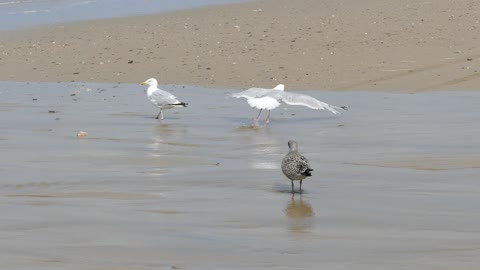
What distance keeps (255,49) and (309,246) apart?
1438 cm

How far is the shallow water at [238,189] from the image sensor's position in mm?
5773

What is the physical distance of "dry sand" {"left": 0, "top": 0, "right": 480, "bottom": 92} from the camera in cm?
1750

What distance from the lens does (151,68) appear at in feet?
65.1

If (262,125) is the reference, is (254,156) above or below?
below

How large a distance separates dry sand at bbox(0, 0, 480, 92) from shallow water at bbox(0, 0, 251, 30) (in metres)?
2.85

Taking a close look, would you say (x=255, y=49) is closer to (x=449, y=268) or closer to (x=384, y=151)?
(x=384, y=151)

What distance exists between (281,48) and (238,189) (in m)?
12.2

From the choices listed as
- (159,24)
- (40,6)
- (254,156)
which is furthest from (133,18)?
(254,156)

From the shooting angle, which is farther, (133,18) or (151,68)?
(133,18)

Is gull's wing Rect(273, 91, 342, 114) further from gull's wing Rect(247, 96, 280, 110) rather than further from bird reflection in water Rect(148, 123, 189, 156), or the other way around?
bird reflection in water Rect(148, 123, 189, 156)

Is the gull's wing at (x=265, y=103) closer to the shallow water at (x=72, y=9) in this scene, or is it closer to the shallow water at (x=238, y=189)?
the shallow water at (x=238, y=189)

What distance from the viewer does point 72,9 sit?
31328 millimetres

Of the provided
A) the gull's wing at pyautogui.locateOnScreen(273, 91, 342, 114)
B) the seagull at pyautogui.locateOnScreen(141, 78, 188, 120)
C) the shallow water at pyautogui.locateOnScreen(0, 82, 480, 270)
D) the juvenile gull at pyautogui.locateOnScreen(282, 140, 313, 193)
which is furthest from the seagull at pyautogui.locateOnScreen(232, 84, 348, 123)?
the juvenile gull at pyautogui.locateOnScreen(282, 140, 313, 193)

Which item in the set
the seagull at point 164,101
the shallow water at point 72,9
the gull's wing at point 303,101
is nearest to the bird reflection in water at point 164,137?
the seagull at point 164,101
